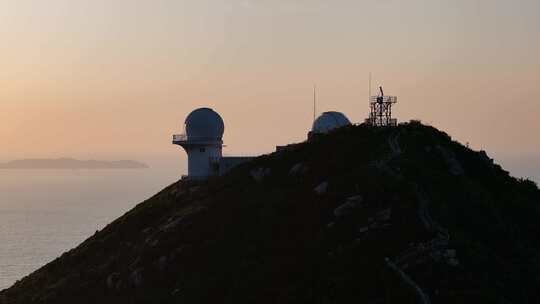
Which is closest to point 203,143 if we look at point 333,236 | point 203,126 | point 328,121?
point 203,126

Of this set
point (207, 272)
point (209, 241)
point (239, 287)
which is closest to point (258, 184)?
point (209, 241)

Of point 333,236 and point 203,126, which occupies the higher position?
point 203,126

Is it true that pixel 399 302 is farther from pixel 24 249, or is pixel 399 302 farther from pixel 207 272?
pixel 24 249

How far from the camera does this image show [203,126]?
243 ft

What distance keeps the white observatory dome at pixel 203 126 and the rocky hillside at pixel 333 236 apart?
7773 mm

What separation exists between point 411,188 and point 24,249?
395ft

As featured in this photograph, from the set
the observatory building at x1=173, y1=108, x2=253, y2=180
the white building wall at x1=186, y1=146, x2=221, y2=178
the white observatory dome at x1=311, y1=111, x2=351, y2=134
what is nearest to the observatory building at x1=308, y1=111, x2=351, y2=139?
the white observatory dome at x1=311, y1=111, x2=351, y2=134

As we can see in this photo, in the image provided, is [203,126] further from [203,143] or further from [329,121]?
[329,121]

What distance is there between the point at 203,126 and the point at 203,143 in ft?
6.99

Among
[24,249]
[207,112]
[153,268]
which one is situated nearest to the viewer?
[153,268]

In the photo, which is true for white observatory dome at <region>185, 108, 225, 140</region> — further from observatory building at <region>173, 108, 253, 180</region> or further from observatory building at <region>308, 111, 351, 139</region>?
observatory building at <region>308, 111, 351, 139</region>

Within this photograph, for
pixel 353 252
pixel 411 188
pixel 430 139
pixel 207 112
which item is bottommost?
pixel 353 252

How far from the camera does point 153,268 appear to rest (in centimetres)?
5081

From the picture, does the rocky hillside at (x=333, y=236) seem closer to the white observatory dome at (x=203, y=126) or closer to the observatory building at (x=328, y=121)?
the white observatory dome at (x=203, y=126)
